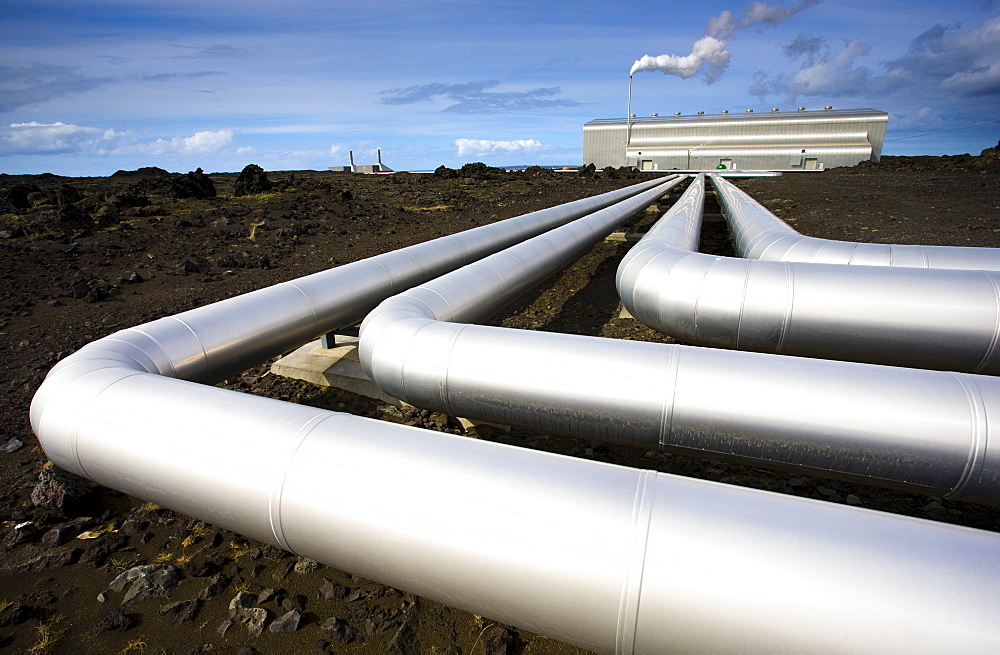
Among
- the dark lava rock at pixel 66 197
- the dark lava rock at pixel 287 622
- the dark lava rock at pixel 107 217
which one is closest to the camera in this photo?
the dark lava rock at pixel 287 622

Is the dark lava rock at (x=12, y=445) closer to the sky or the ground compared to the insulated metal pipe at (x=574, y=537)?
closer to the ground

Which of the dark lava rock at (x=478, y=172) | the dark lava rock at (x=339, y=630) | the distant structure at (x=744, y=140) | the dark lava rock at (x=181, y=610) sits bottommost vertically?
the dark lava rock at (x=339, y=630)

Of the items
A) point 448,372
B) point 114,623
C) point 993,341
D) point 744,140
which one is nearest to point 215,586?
point 114,623

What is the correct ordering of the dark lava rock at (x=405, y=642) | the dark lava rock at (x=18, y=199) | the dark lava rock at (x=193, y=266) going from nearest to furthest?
1. the dark lava rock at (x=405, y=642)
2. the dark lava rock at (x=193, y=266)
3. the dark lava rock at (x=18, y=199)

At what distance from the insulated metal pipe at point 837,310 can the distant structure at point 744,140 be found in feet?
177

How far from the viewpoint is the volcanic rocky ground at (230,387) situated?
252cm

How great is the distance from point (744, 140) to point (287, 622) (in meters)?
60.0

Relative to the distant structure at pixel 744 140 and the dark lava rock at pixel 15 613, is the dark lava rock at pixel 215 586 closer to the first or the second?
the dark lava rock at pixel 15 613

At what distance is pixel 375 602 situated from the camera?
8.85 feet

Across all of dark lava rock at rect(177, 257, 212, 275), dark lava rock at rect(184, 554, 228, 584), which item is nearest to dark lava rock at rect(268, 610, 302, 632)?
dark lava rock at rect(184, 554, 228, 584)

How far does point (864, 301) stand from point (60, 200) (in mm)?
21667

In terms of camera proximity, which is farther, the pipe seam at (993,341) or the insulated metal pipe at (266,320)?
the insulated metal pipe at (266,320)

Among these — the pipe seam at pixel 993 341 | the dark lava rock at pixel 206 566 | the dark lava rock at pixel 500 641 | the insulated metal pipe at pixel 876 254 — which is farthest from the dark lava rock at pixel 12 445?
the pipe seam at pixel 993 341

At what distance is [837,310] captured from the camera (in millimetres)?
3527
